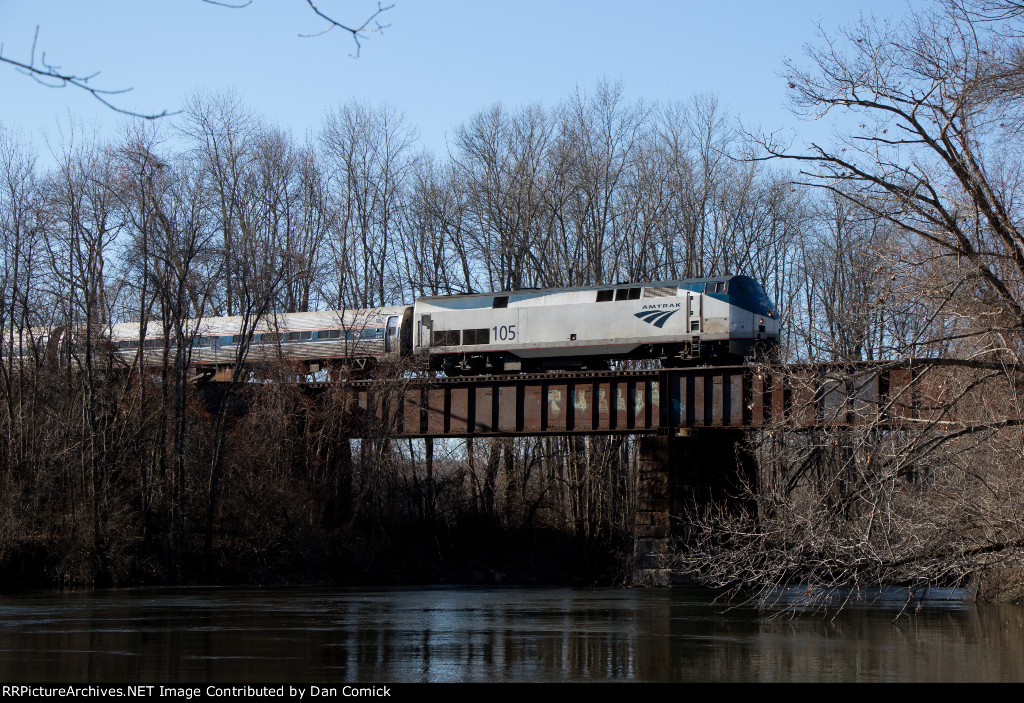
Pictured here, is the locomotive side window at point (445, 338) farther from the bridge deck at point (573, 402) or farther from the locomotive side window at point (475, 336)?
the bridge deck at point (573, 402)

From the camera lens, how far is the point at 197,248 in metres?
38.1

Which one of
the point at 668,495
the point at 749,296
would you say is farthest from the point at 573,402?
the point at 749,296

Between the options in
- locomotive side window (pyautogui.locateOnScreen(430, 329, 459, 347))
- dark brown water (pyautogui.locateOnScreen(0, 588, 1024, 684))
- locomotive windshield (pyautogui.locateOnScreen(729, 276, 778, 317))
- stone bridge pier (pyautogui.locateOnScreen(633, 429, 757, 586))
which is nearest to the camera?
dark brown water (pyautogui.locateOnScreen(0, 588, 1024, 684))

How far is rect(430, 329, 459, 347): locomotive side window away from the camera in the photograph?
38.5 metres

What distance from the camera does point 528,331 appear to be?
1467 inches

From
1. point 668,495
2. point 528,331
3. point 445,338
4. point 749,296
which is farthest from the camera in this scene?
point 445,338

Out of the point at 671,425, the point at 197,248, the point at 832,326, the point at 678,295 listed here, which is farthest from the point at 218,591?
the point at 832,326

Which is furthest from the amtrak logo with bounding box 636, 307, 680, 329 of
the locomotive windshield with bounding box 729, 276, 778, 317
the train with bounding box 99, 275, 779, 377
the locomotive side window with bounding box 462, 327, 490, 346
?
the locomotive side window with bounding box 462, 327, 490, 346

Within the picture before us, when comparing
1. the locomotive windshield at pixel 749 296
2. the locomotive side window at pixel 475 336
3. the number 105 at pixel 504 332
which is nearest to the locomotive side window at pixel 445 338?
the locomotive side window at pixel 475 336

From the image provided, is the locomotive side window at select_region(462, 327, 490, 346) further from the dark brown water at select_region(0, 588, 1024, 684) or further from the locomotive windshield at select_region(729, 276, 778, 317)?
the dark brown water at select_region(0, 588, 1024, 684)

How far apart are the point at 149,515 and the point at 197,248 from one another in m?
9.54

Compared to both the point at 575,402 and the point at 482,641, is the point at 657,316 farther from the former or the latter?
the point at 482,641

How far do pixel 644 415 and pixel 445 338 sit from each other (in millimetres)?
8357

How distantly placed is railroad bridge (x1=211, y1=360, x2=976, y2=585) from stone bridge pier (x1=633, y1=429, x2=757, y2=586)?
0.03 meters
